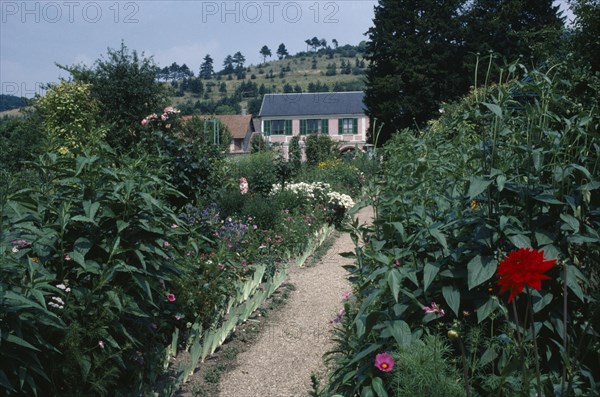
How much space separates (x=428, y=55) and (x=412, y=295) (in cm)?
3252

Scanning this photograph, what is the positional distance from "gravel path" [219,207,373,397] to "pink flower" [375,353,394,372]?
67.3 inches

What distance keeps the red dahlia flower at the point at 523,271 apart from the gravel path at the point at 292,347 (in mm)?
2958

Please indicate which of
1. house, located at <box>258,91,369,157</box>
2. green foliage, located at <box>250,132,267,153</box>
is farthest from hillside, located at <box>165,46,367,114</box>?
green foliage, located at <box>250,132,267,153</box>

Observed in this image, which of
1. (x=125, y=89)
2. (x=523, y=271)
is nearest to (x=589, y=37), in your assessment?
(x=523, y=271)

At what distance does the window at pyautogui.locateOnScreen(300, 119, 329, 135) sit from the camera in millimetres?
60281

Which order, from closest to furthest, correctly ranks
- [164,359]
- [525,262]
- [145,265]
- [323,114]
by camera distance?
[525,262], [145,265], [164,359], [323,114]

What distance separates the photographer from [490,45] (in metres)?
32.1

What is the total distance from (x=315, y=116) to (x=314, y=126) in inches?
39.1

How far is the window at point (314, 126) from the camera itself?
60281mm

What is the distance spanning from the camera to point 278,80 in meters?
130

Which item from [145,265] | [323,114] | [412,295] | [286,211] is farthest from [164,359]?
[323,114]

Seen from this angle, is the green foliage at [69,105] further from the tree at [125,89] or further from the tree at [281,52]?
the tree at [281,52]

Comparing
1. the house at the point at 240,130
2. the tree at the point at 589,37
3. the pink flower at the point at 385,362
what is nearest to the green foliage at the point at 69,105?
the tree at the point at 589,37

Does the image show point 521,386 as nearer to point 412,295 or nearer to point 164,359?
point 412,295
